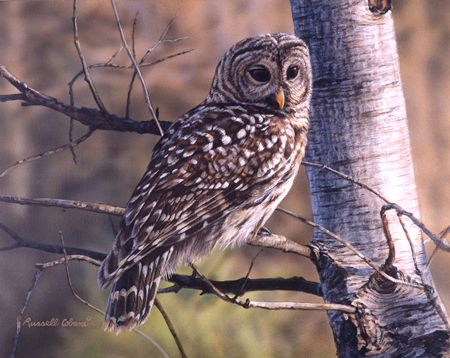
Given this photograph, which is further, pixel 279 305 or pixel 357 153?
pixel 357 153

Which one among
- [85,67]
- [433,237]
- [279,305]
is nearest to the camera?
[279,305]

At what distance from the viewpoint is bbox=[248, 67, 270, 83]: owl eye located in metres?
1.07

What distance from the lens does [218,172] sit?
0.97 meters

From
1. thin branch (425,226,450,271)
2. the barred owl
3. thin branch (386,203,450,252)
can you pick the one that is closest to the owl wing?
the barred owl

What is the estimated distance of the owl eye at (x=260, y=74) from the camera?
3.50 ft

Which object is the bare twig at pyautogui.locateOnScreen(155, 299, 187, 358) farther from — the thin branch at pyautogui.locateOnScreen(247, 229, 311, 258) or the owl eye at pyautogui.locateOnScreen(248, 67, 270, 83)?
the owl eye at pyautogui.locateOnScreen(248, 67, 270, 83)

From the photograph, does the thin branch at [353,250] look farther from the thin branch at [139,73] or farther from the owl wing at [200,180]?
the thin branch at [139,73]

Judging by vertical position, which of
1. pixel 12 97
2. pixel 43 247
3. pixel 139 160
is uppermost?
pixel 12 97

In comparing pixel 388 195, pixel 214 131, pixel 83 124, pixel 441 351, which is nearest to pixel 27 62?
pixel 83 124

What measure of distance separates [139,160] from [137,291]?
0.36 m

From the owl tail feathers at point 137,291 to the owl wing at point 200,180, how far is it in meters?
0.03

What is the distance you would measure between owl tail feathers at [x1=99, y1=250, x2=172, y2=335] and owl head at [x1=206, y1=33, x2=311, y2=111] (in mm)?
483

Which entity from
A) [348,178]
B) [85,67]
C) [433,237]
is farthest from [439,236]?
[85,67]

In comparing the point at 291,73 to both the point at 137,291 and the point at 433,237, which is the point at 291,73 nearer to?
the point at 433,237
